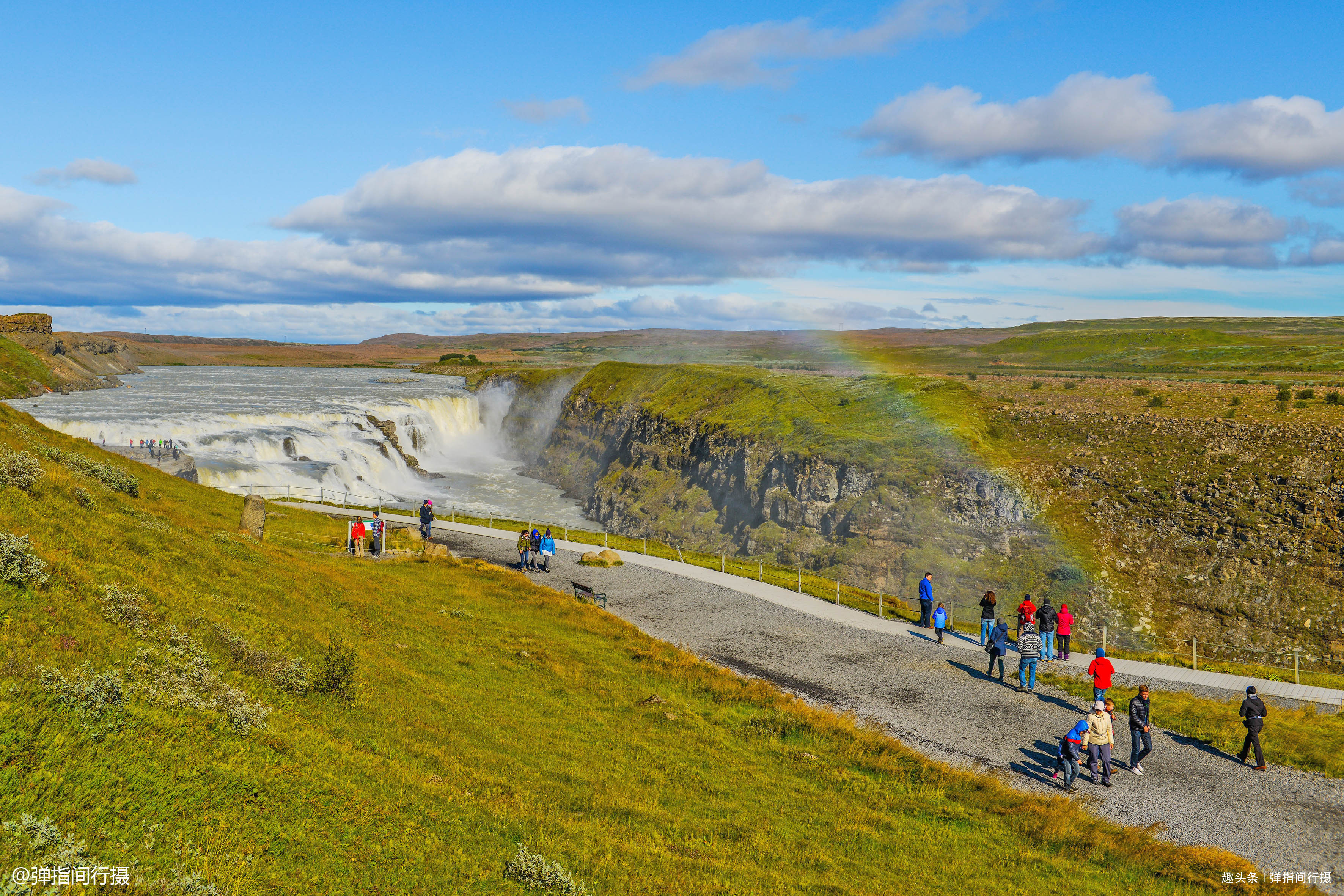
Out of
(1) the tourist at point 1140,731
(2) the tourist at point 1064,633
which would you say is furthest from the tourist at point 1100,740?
(2) the tourist at point 1064,633

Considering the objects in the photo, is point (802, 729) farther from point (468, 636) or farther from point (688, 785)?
point (468, 636)

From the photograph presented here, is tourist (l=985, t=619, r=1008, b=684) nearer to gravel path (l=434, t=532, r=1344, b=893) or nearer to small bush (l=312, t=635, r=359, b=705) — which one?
gravel path (l=434, t=532, r=1344, b=893)

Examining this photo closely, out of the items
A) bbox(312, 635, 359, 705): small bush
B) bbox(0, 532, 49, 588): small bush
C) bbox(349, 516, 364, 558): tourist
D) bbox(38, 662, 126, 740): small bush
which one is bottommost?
bbox(349, 516, 364, 558): tourist

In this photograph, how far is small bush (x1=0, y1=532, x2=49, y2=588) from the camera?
9.23 meters

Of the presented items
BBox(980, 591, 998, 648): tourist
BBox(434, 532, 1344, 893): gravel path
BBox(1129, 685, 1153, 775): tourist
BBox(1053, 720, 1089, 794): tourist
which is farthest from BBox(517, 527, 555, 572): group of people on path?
BBox(1129, 685, 1153, 775): tourist

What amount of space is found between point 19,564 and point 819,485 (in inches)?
1846

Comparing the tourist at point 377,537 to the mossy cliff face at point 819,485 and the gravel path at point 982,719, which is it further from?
the mossy cliff face at point 819,485

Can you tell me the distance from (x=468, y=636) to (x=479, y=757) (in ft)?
29.7

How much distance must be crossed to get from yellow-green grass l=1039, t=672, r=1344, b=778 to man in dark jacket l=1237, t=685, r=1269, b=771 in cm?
74

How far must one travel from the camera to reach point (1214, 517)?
142ft

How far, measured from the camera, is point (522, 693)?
647 inches

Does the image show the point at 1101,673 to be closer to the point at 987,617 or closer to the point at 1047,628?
the point at 1047,628

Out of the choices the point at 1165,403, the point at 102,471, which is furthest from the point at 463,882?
the point at 1165,403

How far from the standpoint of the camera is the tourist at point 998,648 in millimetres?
21844
